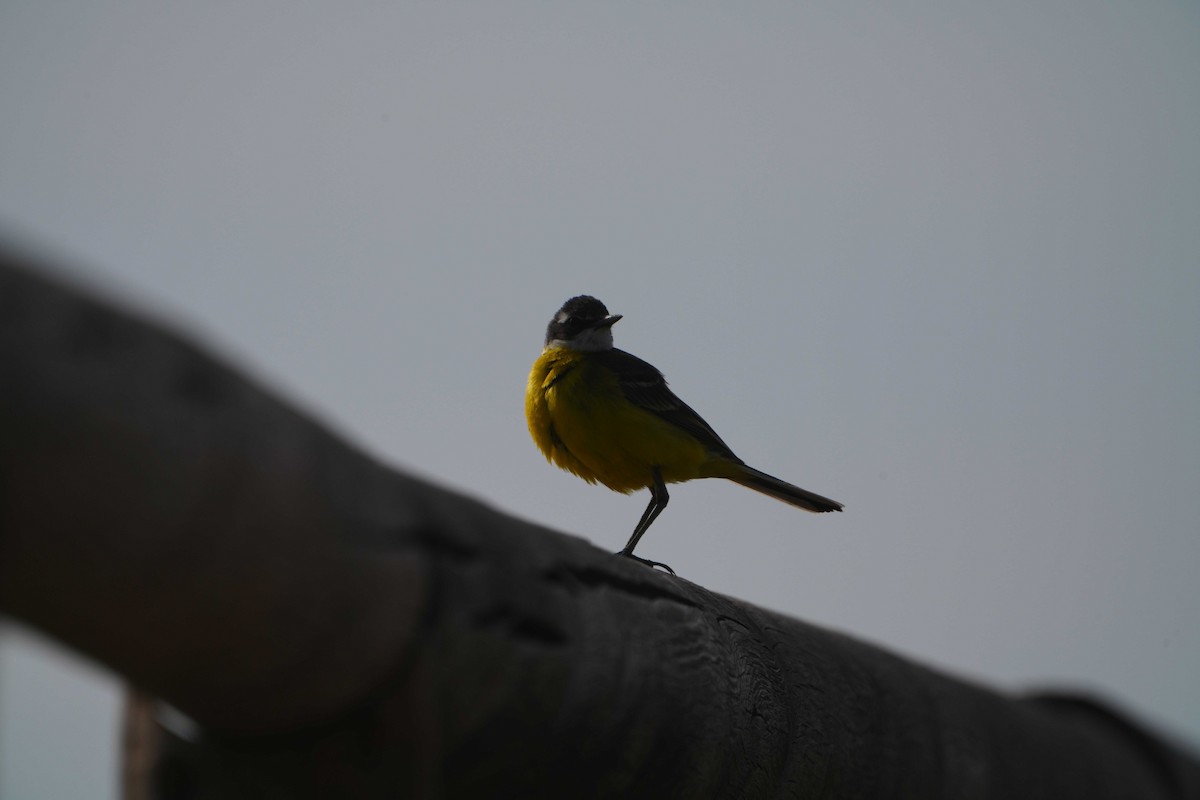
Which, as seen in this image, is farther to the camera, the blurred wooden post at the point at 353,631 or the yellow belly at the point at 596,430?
the yellow belly at the point at 596,430

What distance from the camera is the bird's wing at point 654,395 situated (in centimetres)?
838

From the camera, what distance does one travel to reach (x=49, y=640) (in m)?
1.55

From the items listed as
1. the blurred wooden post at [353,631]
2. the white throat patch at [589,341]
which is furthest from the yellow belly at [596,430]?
the blurred wooden post at [353,631]

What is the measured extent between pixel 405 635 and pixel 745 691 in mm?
1335

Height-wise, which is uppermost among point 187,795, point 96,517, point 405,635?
point 96,517

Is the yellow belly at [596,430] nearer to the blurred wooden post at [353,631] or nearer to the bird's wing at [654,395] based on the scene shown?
the bird's wing at [654,395]

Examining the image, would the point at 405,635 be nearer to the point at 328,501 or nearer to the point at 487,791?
the point at 328,501

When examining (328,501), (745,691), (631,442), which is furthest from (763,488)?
(328,501)

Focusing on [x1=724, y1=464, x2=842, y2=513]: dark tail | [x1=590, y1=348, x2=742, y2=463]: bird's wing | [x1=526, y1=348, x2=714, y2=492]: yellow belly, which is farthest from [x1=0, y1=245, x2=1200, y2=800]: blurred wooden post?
[x1=724, y1=464, x2=842, y2=513]: dark tail

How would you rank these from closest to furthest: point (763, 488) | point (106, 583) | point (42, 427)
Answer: point (42, 427) < point (106, 583) < point (763, 488)

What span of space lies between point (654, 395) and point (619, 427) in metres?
0.67

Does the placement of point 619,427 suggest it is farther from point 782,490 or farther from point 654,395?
point 782,490

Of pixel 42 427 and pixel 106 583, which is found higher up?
pixel 42 427

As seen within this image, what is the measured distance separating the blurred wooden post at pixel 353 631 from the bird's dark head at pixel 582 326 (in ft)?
20.2
